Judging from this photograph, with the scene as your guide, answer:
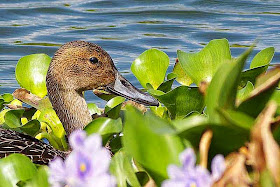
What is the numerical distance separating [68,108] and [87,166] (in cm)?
370

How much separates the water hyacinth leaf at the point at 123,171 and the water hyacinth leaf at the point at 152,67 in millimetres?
2711

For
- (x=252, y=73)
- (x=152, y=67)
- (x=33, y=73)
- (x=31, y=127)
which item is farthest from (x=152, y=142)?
(x=33, y=73)

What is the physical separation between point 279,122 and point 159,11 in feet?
28.7

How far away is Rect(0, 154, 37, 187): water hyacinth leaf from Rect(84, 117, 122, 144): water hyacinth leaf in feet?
1.68

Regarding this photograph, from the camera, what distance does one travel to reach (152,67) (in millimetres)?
5047

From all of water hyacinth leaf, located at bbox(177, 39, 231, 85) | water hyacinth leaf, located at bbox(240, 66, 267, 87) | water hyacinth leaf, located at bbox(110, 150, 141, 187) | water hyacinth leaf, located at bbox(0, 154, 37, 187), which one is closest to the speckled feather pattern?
water hyacinth leaf, located at bbox(177, 39, 231, 85)

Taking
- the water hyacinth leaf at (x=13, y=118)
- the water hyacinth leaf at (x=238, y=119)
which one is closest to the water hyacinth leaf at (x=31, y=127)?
the water hyacinth leaf at (x=13, y=118)

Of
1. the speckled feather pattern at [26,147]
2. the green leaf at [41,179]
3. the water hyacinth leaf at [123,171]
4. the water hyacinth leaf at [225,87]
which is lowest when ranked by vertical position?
the speckled feather pattern at [26,147]

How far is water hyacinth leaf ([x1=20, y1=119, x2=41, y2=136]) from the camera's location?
459cm

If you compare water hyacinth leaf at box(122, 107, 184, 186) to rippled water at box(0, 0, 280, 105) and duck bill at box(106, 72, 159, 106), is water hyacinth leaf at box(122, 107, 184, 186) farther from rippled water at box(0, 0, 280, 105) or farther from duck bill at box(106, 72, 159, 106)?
rippled water at box(0, 0, 280, 105)

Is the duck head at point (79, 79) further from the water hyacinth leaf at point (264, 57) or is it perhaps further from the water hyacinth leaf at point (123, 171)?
the water hyacinth leaf at point (123, 171)

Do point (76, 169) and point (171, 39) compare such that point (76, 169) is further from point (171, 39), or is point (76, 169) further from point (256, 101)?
point (171, 39)

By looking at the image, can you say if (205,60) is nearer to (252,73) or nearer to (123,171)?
(252,73)

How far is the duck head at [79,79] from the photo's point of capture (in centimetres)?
544
